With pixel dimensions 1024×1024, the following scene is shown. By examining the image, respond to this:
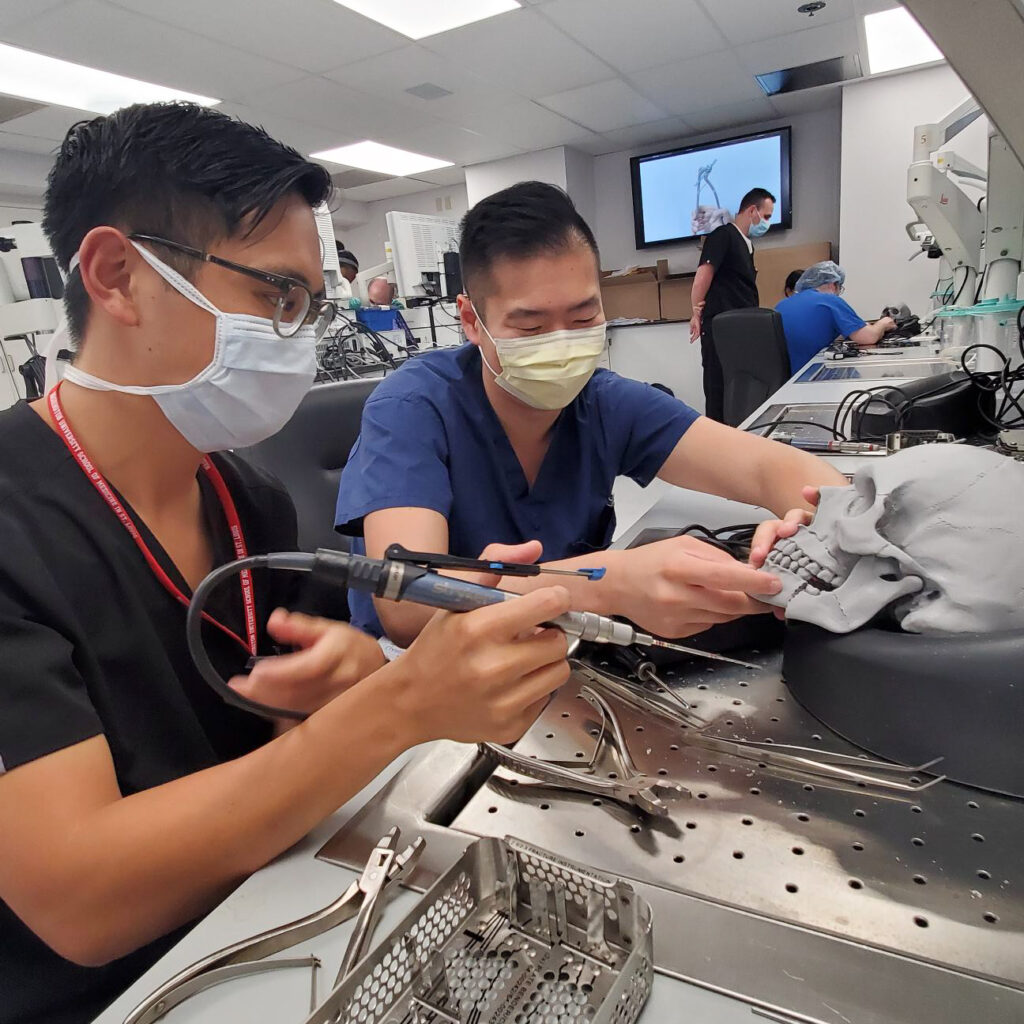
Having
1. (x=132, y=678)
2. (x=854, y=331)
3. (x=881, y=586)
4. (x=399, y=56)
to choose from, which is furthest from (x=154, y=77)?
(x=881, y=586)

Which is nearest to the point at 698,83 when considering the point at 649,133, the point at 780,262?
the point at 649,133

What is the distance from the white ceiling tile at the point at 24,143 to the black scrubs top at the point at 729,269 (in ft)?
14.3

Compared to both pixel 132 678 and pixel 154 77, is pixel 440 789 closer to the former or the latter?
pixel 132 678

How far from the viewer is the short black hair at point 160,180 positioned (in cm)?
65

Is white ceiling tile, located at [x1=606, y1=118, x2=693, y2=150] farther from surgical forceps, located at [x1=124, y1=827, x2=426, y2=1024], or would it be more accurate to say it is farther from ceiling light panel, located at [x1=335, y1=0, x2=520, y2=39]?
surgical forceps, located at [x1=124, y1=827, x2=426, y2=1024]

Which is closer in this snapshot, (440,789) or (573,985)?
(573,985)

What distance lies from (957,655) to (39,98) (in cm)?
523

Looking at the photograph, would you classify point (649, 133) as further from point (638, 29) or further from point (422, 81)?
point (422, 81)

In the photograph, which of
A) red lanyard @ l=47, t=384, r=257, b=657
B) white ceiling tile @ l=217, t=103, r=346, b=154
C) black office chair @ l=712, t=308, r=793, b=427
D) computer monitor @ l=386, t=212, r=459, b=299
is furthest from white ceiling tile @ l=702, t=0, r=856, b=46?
red lanyard @ l=47, t=384, r=257, b=657

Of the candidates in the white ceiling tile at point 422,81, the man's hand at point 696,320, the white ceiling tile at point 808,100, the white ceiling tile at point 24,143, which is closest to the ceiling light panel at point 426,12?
the white ceiling tile at point 422,81

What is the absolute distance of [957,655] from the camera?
48 centimetres

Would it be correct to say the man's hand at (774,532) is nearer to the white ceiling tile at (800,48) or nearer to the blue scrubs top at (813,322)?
the blue scrubs top at (813,322)

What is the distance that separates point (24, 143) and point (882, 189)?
20.0 ft

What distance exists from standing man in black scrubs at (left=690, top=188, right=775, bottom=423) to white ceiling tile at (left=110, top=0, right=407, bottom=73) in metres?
2.20
